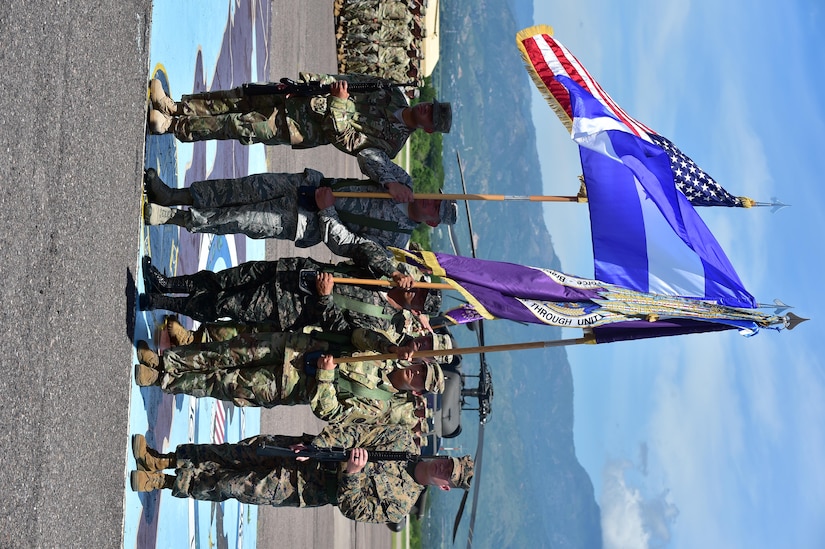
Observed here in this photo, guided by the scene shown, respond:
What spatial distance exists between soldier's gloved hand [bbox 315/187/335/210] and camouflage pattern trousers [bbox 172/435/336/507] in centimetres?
243

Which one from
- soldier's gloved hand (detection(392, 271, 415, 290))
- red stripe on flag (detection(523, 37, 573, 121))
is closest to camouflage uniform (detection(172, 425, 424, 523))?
soldier's gloved hand (detection(392, 271, 415, 290))

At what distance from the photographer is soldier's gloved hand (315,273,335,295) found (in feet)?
28.3

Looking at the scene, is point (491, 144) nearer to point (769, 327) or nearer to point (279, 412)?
point (279, 412)

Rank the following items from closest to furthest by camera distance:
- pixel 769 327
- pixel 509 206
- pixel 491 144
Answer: pixel 769 327
pixel 491 144
pixel 509 206

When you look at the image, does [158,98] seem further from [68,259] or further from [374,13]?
[374,13]

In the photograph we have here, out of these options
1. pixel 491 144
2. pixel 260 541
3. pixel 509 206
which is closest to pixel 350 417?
pixel 260 541

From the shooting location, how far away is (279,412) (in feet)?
63.0

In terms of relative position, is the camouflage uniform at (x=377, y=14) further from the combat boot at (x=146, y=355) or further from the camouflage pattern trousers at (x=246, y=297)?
the combat boot at (x=146, y=355)

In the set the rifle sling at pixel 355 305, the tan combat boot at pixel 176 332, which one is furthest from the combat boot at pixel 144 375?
Answer: the rifle sling at pixel 355 305

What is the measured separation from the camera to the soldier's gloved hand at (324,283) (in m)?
A: 8.62

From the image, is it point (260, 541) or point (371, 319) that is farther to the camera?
point (260, 541)

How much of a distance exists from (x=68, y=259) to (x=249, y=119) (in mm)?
3130

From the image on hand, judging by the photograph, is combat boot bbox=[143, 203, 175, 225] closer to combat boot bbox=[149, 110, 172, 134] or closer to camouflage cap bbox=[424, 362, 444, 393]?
combat boot bbox=[149, 110, 172, 134]

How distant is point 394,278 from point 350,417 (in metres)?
1.48
